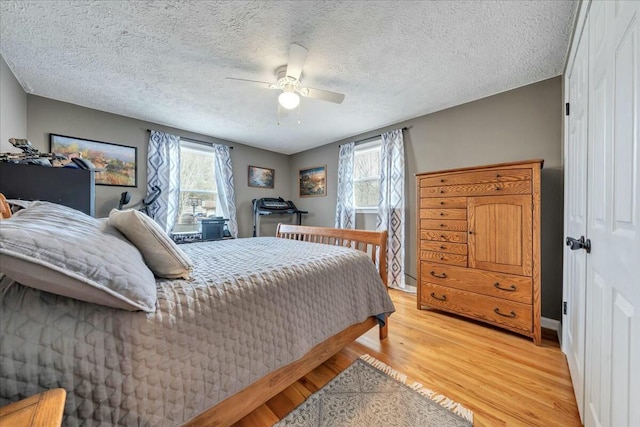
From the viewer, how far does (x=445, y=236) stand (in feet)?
7.84

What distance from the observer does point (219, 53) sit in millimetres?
1852

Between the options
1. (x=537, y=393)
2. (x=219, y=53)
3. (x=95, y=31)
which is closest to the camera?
(x=537, y=393)

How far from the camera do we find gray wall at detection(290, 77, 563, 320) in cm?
218

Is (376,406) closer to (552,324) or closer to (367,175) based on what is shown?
(552,324)

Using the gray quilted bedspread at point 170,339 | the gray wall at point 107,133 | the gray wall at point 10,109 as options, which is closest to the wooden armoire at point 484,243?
the gray quilted bedspread at point 170,339

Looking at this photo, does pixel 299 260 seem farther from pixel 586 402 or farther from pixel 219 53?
pixel 219 53

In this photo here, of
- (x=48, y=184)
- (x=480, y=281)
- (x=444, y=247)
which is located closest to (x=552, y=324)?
(x=480, y=281)

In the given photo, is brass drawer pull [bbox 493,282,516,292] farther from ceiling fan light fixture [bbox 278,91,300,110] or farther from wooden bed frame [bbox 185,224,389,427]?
ceiling fan light fixture [bbox 278,91,300,110]

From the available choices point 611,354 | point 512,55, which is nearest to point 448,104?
point 512,55

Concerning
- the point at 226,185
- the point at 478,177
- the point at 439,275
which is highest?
the point at 226,185

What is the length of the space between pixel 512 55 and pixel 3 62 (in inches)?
161

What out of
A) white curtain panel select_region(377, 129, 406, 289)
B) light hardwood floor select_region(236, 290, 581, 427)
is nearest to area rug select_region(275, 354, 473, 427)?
light hardwood floor select_region(236, 290, 581, 427)

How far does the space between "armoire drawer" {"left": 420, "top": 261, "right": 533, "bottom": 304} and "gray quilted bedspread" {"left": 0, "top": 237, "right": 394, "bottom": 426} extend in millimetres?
1490

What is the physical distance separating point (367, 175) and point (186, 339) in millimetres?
3361
